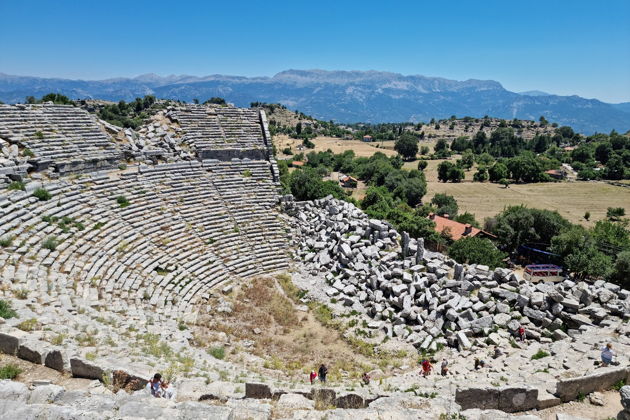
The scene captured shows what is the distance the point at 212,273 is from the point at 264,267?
9.85 feet

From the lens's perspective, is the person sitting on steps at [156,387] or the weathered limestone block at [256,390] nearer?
the person sitting on steps at [156,387]

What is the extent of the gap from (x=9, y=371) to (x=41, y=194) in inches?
453

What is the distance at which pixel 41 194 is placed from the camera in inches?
634

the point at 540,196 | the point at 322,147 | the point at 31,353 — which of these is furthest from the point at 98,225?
the point at 322,147

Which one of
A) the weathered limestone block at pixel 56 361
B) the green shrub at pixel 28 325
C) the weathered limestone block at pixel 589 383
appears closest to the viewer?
the weathered limestone block at pixel 56 361

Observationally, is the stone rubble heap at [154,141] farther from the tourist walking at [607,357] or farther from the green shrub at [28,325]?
the tourist walking at [607,357]

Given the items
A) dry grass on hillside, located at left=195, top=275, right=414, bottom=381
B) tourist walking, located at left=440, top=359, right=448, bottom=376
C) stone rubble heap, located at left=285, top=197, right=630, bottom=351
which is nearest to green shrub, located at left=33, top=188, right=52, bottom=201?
dry grass on hillside, located at left=195, top=275, right=414, bottom=381

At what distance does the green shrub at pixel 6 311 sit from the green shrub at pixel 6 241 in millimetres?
4014

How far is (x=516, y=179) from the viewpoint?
73438 mm

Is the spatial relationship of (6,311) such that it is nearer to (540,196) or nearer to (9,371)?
(9,371)

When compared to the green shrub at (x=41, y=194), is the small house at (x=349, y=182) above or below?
below

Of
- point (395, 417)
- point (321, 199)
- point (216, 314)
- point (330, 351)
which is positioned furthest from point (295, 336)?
point (321, 199)

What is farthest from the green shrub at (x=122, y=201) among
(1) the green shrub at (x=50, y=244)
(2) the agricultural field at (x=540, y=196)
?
(2) the agricultural field at (x=540, y=196)

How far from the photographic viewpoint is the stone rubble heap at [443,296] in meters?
13.5
